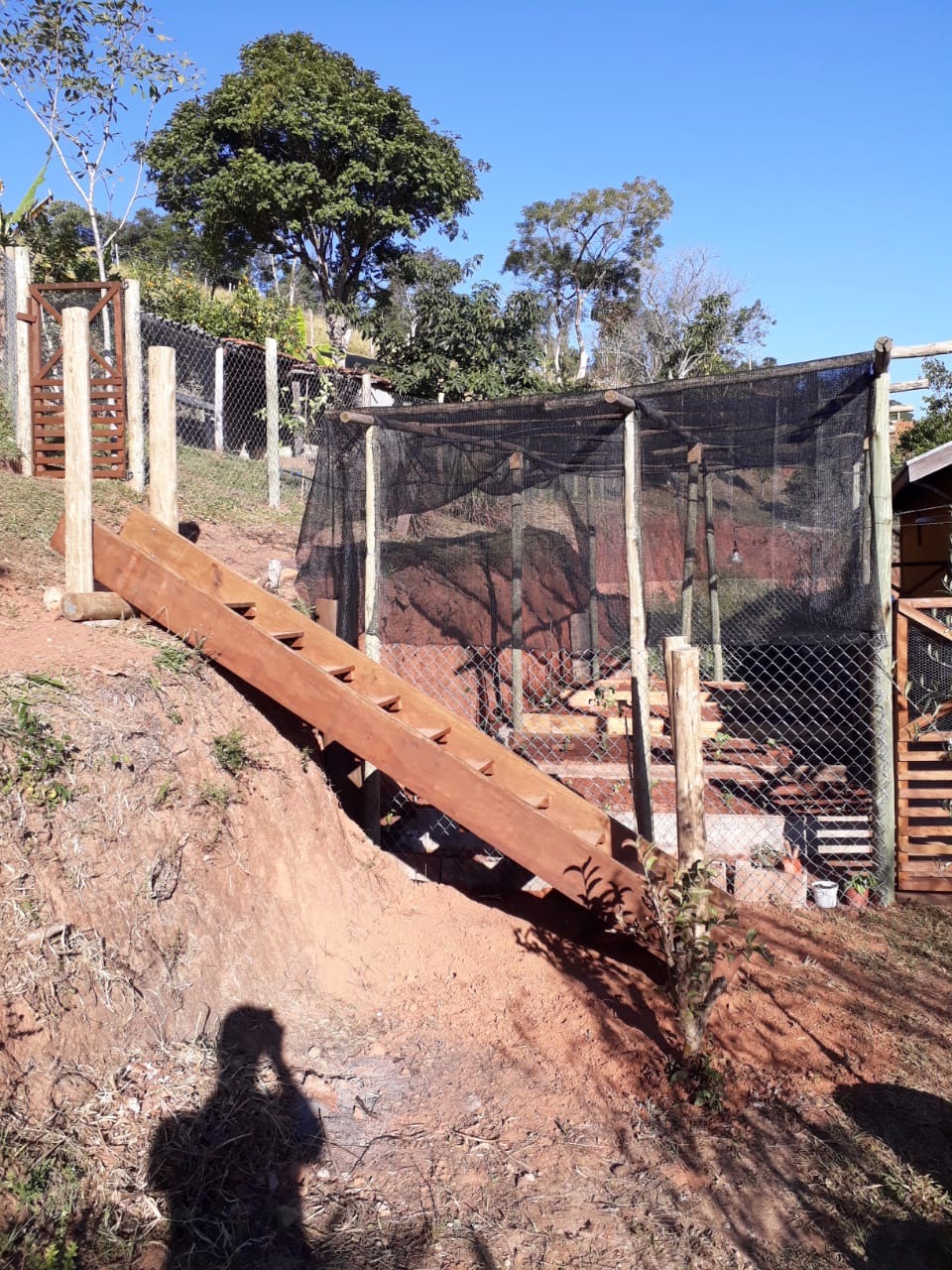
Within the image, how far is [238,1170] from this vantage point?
303 centimetres

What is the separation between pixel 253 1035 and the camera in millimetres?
3697

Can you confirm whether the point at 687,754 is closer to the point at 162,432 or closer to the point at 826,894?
the point at 826,894

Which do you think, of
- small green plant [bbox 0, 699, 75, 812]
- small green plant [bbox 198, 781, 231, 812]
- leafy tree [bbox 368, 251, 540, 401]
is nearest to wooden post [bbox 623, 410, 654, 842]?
small green plant [bbox 198, 781, 231, 812]

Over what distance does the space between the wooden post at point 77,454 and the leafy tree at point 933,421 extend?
17173 millimetres

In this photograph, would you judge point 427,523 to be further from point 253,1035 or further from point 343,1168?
point 343,1168

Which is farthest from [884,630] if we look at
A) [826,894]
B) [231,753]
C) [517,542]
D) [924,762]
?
[231,753]

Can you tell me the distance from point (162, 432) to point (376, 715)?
7.67ft

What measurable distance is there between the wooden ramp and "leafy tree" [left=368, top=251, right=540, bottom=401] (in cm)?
1157

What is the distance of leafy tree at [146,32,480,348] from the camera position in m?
22.9

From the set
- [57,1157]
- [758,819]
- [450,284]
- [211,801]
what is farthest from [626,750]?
[450,284]

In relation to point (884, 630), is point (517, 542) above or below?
above

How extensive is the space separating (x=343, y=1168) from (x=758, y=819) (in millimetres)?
3352

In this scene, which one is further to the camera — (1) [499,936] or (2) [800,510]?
(2) [800,510]

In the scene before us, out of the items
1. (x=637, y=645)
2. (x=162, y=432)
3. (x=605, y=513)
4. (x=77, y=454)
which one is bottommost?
(x=637, y=645)
